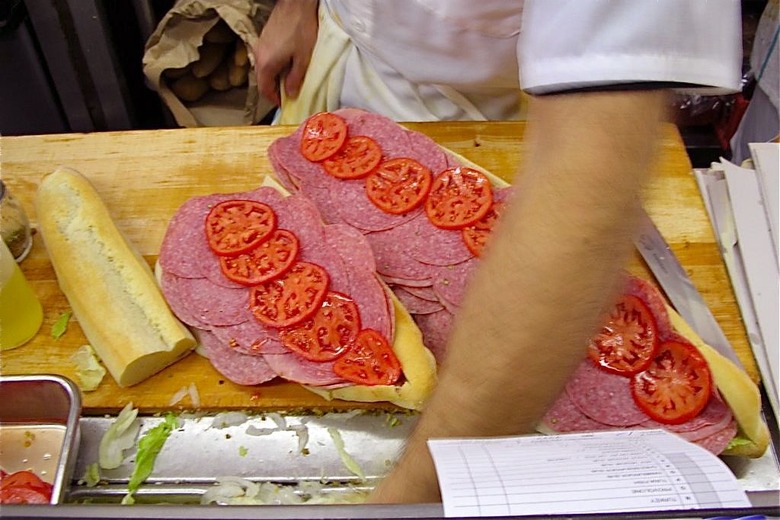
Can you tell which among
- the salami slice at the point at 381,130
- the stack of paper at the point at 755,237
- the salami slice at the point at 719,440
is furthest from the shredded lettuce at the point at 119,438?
the stack of paper at the point at 755,237

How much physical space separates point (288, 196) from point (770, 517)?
4.31 ft

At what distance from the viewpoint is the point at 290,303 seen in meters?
1.53

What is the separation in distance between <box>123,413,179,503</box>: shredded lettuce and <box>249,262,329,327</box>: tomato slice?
0.27 meters

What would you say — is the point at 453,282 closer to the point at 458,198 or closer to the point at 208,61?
the point at 458,198

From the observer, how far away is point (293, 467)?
56.7 inches

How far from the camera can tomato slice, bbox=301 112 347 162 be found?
6.00 ft

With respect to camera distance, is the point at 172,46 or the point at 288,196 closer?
the point at 288,196

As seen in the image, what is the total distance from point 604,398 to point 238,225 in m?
0.85

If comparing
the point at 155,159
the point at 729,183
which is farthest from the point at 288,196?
the point at 729,183

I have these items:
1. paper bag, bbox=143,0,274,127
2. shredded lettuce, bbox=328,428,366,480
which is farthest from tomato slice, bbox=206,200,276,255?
paper bag, bbox=143,0,274,127

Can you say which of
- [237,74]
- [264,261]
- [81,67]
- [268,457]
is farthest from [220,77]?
[268,457]

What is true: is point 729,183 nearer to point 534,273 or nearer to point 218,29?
point 534,273

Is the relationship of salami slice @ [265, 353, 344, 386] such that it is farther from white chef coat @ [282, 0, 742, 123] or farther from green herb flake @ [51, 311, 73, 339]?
white chef coat @ [282, 0, 742, 123]

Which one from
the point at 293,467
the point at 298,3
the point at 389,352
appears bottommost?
the point at 293,467
